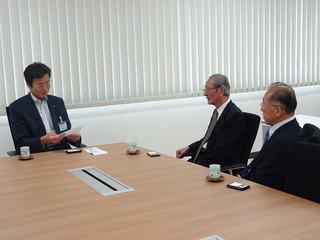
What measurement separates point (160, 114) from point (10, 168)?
2.59 metres

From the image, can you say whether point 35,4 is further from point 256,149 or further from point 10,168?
point 256,149

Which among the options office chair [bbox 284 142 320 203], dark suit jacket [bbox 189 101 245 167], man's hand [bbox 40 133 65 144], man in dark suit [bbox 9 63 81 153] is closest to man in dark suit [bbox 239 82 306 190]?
office chair [bbox 284 142 320 203]

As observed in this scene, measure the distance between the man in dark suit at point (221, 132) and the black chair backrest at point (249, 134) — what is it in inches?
1.6

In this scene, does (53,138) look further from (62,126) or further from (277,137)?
(277,137)

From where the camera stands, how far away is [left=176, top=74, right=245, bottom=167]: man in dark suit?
3.37 m

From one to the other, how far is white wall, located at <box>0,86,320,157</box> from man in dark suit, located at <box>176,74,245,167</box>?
1.45 meters

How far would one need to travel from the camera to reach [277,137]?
2467mm

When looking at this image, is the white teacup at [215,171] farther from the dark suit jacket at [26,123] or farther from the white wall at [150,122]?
the white wall at [150,122]

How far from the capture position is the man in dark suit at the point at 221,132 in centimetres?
337

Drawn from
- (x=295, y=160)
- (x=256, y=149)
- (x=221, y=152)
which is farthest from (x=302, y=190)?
(x=256, y=149)

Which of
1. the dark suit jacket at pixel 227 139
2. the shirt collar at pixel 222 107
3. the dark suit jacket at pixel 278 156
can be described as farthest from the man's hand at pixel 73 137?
the dark suit jacket at pixel 278 156

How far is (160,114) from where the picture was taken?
524cm

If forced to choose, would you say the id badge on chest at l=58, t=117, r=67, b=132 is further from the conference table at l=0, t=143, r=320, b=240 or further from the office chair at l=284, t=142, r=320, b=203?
the office chair at l=284, t=142, r=320, b=203

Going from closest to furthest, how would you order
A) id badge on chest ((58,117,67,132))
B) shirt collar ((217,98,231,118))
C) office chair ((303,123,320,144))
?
office chair ((303,123,320,144))
shirt collar ((217,98,231,118))
id badge on chest ((58,117,67,132))
